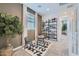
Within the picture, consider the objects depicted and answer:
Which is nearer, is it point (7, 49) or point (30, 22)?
point (7, 49)

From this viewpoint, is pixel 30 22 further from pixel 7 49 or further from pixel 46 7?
pixel 7 49

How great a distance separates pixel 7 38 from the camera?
7.25 feet

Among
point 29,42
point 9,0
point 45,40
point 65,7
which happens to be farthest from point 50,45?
point 9,0

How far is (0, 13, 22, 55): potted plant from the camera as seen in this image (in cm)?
218

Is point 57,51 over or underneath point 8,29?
underneath

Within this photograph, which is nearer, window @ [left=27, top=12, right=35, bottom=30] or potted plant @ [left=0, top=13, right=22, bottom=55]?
potted plant @ [left=0, top=13, right=22, bottom=55]

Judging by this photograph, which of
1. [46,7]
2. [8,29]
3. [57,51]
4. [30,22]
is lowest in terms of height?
[57,51]

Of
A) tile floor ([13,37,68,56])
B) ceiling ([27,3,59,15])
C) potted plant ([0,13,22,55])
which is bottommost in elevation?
tile floor ([13,37,68,56])

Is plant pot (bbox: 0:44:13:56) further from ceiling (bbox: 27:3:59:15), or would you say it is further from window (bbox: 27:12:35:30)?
ceiling (bbox: 27:3:59:15)

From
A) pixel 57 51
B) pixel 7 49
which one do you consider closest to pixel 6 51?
pixel 7 49

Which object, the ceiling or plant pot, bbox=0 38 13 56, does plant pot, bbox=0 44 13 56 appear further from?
the ceiling

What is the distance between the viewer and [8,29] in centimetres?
217

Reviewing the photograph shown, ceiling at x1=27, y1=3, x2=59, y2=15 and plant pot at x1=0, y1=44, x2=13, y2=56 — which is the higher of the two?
ceiling at x1=27, y1=3, x2=59, y2=15

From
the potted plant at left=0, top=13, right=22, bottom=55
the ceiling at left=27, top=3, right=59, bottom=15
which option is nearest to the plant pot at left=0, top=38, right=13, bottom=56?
the potted plant at left=0, top=13, right=22, bottom=55
